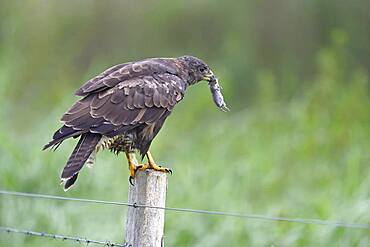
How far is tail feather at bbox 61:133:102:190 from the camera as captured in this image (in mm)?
5008

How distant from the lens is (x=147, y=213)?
4.68 meters

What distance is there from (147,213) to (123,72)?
1.19 metres

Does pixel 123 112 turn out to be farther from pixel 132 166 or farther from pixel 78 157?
pixel 78 157

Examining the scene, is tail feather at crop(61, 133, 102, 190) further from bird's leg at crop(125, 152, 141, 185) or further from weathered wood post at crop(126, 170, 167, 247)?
weathered wood post at crop(126, 170, 167, 247)

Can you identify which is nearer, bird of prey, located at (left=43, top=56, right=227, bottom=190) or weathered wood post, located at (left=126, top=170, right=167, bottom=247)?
weathered wood post, located at (left=126, top=170, right=167, bottom=247)

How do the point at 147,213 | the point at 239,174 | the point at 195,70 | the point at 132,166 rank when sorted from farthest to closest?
1. the point at 239,174
2. the point at 195,70
3. the point at 132,166
4. the point at 147,213

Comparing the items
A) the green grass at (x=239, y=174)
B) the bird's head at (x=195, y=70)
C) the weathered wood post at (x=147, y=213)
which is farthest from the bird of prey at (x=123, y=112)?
the green grass at (x=239, y=174)

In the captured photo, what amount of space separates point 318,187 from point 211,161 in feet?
3.20

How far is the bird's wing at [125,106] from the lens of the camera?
17.2ft

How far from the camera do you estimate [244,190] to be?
8.40 m

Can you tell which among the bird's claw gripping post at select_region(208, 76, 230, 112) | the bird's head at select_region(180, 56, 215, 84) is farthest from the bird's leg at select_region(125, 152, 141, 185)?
the bird's head at select_region(180, 56, 215, 84)

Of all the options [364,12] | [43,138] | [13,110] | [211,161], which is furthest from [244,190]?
[364,12]

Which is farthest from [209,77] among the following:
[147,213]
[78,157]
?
[147,213]

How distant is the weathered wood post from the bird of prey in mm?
447
